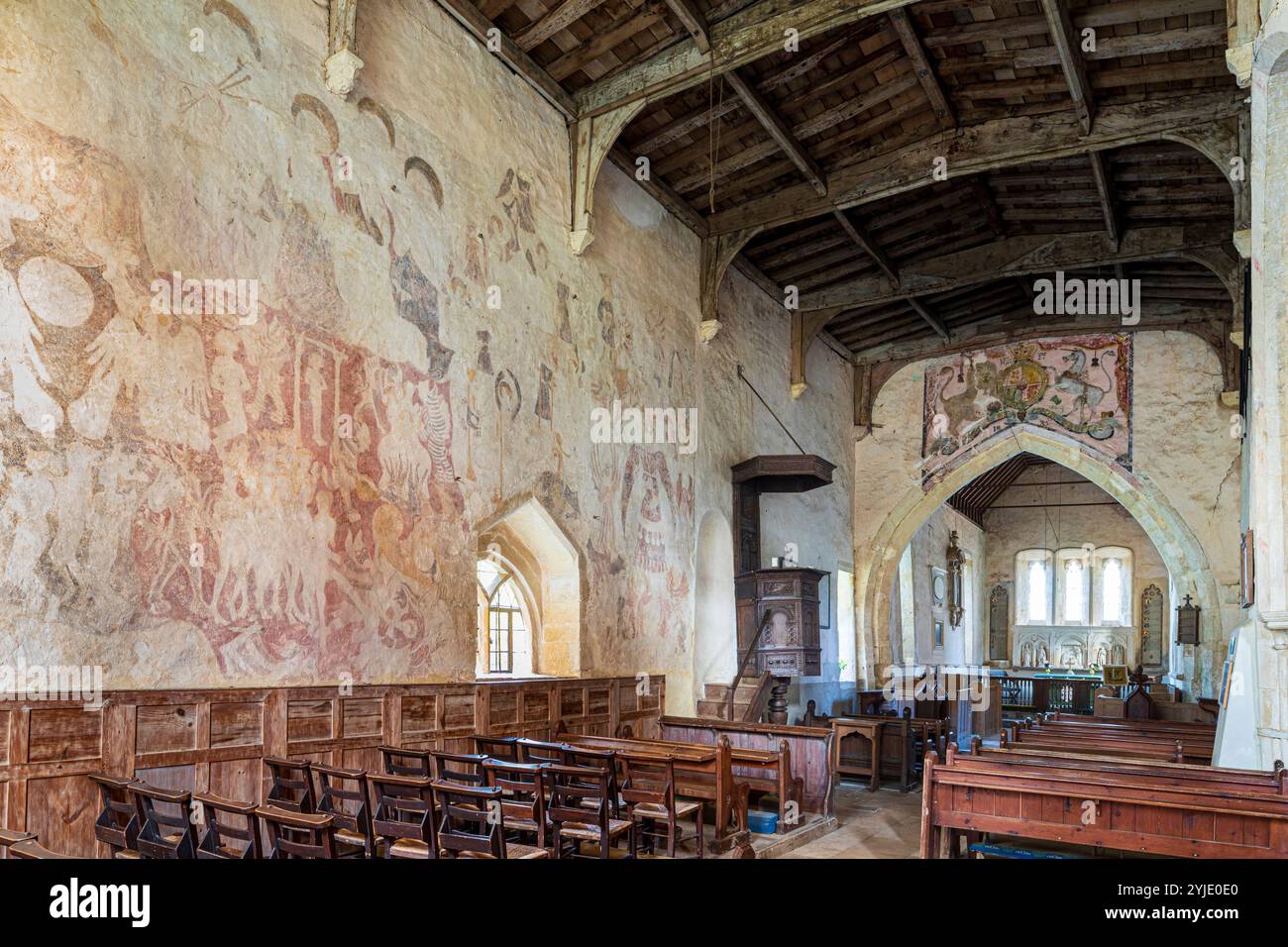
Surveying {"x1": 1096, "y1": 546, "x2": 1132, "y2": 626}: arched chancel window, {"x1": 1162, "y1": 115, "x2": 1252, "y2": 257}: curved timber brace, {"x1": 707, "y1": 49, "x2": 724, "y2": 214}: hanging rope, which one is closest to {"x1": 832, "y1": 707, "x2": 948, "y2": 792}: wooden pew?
{"x1": 707, "y1": 49, "x2": 724, "y2": 214}: hanging rope

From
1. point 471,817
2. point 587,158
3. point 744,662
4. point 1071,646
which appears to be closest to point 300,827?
point 471,817

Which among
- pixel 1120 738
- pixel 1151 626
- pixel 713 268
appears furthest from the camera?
pixel 1151 626

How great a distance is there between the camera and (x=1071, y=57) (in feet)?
29.1

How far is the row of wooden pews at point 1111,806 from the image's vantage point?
4445mm

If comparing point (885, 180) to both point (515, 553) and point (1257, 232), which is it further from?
point (515, 553)

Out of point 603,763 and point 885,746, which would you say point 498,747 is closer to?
point 603,763

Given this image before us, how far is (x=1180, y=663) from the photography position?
1655 centimetres

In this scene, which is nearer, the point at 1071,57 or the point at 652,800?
the point at 652,800

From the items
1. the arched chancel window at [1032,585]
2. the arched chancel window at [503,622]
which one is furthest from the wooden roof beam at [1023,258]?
the arched chancel window at [1032,585]

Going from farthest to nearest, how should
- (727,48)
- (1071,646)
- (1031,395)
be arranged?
(1071,646) → (1031,395) → (727,48)

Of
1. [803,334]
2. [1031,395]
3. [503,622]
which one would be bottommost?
[503,622]

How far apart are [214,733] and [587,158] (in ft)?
21.4

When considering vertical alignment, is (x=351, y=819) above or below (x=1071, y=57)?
below

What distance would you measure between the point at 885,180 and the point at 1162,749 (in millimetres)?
6515
